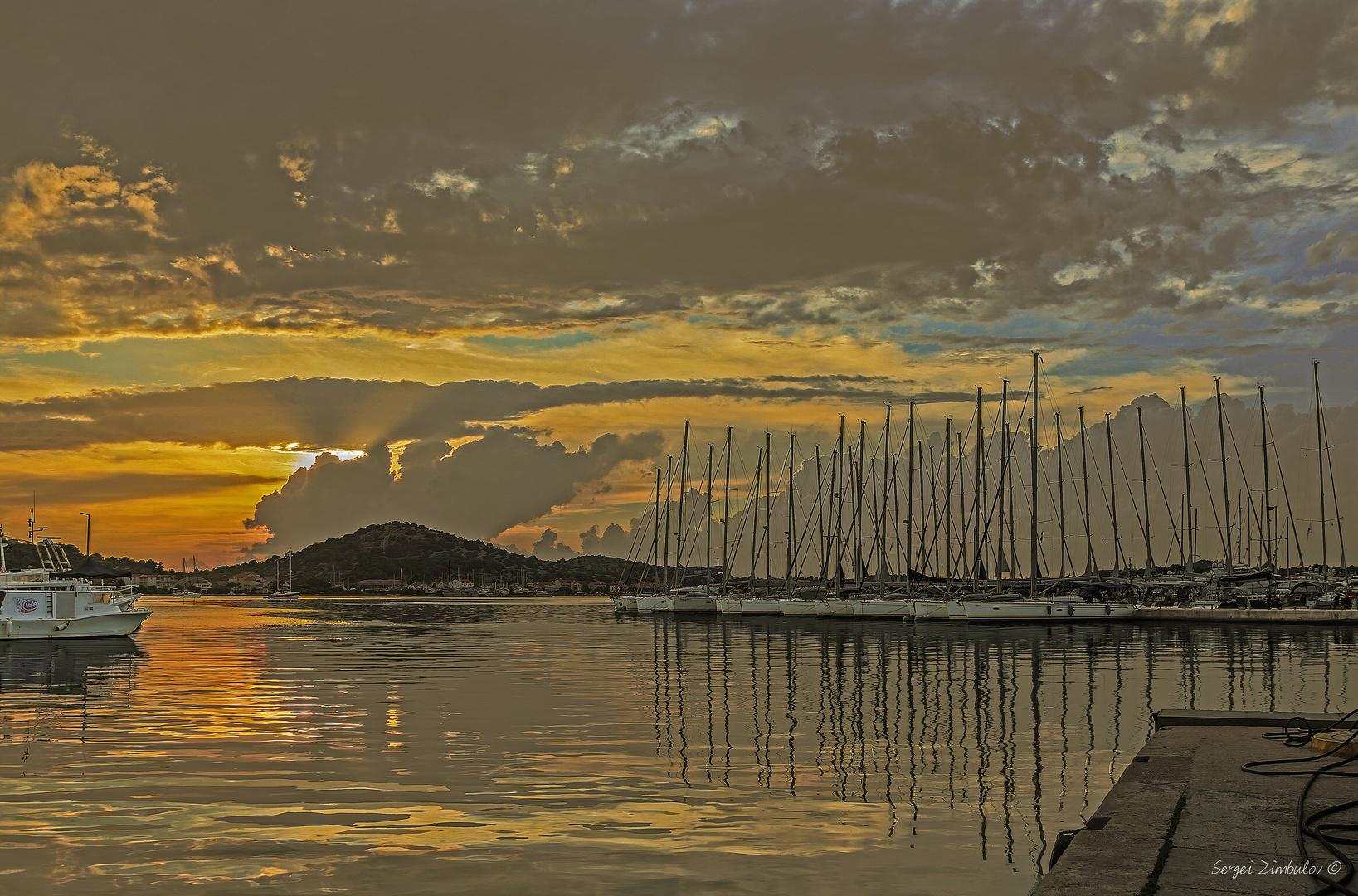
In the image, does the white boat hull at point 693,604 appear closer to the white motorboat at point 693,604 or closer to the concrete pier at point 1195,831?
the white motorboat at point 693,604

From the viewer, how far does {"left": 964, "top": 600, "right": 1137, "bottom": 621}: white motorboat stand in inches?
3404

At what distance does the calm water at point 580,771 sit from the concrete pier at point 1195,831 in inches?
71.9

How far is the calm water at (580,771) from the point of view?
1345 cm

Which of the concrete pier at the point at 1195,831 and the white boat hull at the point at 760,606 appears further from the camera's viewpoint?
the white boat hull at the point at 760,606

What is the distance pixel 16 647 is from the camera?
66375 millimetres

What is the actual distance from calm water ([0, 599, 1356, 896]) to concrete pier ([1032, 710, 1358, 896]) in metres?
1.83

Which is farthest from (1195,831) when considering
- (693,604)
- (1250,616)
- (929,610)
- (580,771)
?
(693,604)

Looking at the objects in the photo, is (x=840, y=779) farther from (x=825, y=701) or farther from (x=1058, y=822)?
(x=825, y=701)

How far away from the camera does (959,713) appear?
1141 inches

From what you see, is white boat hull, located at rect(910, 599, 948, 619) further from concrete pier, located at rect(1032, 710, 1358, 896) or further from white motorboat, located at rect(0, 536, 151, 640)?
concrete pier, located at rect(1032, 710, 1358, 896)

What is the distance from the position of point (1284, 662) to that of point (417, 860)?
1788 inches

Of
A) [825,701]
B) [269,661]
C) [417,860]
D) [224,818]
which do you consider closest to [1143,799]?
[417,860]

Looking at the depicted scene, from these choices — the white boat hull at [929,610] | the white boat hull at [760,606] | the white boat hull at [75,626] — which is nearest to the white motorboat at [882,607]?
the white boat hull at [929,610]

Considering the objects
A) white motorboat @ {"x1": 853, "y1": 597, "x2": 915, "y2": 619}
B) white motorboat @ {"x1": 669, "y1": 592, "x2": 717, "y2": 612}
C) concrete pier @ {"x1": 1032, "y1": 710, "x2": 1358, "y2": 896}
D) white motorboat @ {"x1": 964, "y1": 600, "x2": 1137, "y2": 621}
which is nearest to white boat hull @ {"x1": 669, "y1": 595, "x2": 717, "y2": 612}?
white motorboat @ {"x1": 669, "y1": 592, "x2": 717, "y2": 612}
